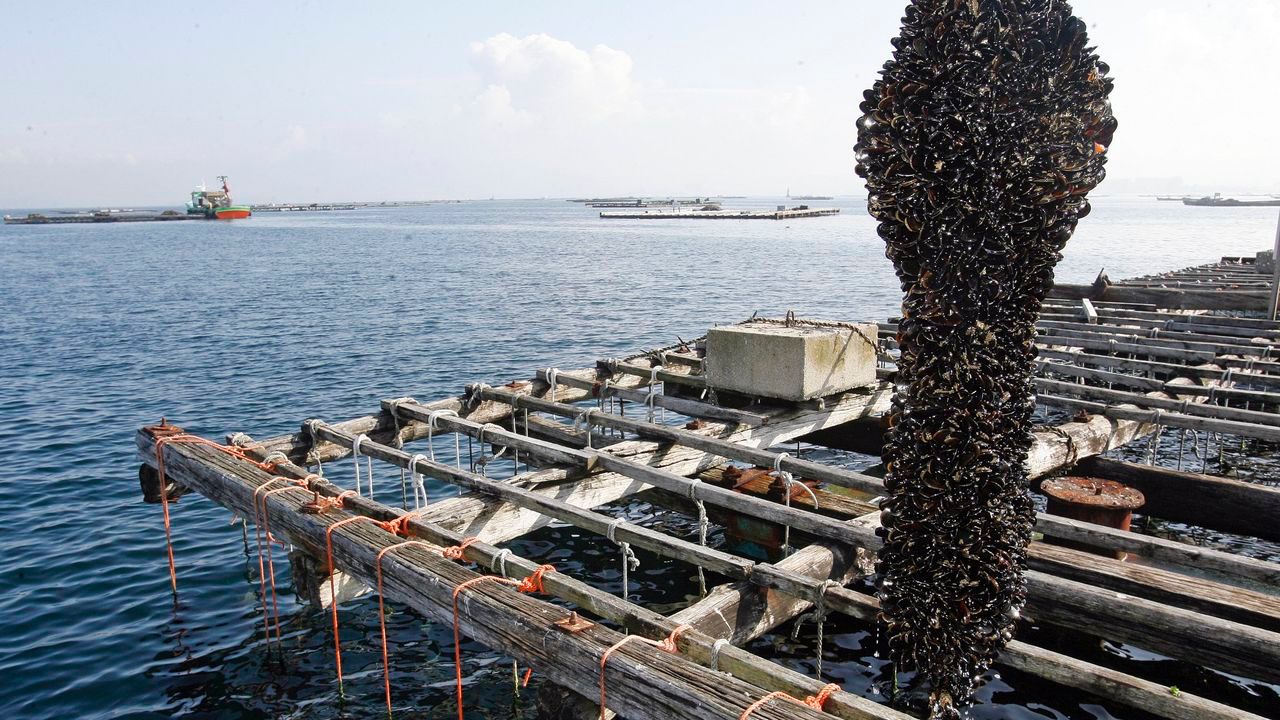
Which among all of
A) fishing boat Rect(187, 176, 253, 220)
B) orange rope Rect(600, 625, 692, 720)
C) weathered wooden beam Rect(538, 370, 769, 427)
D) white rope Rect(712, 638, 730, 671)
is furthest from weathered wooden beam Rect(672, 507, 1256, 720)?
fishing boat Rect(187, 176, 253, 220)

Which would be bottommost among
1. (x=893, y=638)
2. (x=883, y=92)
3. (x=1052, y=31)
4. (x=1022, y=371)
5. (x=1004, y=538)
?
(x=893, y=638)

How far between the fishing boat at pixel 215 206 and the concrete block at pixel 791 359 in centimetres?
20702

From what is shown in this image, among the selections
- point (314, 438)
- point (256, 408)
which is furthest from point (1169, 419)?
point (256, 408)

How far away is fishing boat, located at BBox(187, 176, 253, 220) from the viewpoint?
630 ft

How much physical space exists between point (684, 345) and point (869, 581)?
7044 millimetres

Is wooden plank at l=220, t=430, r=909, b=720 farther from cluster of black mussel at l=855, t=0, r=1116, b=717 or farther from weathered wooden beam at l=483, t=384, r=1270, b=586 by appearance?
weathered wooden beam at l=483, t=384, r=1270, b=586

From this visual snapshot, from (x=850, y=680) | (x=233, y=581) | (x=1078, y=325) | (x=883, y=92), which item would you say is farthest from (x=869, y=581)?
(x=1078, y=325)

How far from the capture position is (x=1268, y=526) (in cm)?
927

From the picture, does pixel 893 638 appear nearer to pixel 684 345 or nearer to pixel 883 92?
pixel 883 92

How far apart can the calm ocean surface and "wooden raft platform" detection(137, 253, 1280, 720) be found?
4.07 feet

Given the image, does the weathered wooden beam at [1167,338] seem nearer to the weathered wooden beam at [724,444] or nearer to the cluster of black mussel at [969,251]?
the weathered wooden beam at [724,444]

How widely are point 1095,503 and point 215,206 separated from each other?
213 metres

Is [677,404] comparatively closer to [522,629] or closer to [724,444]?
[724,444]

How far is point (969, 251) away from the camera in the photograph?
4.45 meters
